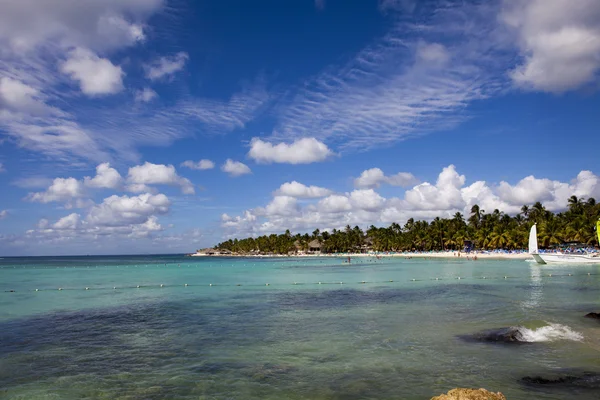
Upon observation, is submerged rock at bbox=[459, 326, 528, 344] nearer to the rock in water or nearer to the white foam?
the white foam

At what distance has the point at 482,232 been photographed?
12500 centimetres

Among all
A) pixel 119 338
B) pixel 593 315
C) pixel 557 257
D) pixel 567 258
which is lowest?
pixel 119 338

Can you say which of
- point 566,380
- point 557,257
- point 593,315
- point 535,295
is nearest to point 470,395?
point 566,380

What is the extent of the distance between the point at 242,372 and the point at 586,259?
7388 centimetres

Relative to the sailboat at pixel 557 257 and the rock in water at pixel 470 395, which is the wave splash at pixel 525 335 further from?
the sailboat at pixel 557 257

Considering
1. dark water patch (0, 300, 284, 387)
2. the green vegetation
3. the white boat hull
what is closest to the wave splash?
dark water patch (0, 300, 284, 387)

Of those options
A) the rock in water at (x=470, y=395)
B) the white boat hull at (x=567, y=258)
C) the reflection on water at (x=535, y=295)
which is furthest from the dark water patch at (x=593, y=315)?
the white boat hull at (x=567, y=258)

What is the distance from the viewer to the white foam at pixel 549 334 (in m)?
17.1

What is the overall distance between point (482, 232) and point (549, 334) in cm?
11593

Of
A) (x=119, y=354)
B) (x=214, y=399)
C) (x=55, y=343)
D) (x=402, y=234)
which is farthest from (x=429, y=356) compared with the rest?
(x=402, y=234)

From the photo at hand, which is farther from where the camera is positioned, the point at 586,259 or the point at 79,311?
the point at 586,259

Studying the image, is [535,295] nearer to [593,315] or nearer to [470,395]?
[593,315]

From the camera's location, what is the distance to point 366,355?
51.0ft

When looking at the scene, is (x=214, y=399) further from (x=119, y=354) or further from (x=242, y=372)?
(x=119, y=354)
